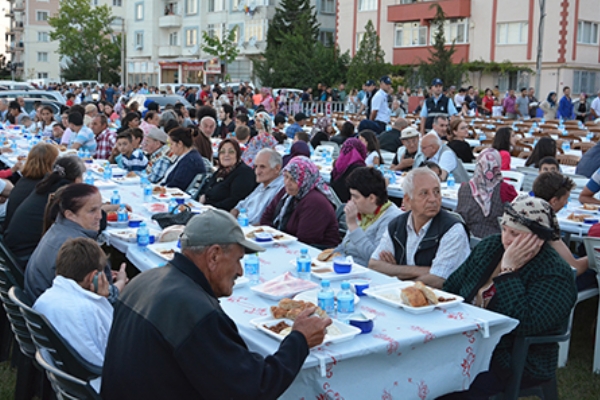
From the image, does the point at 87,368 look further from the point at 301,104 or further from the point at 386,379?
the point at 301,104

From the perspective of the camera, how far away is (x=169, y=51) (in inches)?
2486

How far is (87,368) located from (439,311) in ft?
6.13

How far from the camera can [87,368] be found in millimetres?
3561

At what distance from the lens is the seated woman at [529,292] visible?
3.93 meters

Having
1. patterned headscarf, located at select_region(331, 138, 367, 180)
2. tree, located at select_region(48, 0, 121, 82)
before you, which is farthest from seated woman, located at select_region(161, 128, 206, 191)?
tree, located at select_region(48, 0, 121, 82)

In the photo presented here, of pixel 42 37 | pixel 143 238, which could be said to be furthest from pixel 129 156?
pixel 42 37

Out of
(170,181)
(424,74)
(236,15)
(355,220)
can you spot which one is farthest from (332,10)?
(355,220)

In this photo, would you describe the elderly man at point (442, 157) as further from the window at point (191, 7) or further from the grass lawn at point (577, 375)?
the window at point (191, 7)

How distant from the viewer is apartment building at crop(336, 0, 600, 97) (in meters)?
38.1

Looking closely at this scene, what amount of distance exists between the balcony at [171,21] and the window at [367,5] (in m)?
20.3

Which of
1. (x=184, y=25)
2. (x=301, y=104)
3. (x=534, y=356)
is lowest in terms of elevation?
(x=534, y=356)

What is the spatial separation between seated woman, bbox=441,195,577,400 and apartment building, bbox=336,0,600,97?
36.2 meters

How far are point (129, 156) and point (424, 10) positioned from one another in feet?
115

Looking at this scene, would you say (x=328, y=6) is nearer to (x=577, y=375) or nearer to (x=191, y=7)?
(x=191, y=7)
